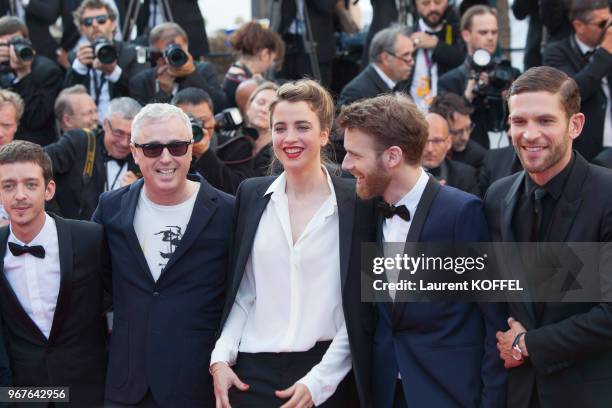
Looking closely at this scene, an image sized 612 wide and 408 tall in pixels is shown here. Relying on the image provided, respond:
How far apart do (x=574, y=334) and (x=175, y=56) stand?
4.12m

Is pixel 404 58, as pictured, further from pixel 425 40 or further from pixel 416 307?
pixel 416 307

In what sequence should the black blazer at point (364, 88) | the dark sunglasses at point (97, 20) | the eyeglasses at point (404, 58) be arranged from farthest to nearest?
the dark sunglasses at point (97, 20), the eyeglasses at point (404, 58), the black blazer at point (364, 88)

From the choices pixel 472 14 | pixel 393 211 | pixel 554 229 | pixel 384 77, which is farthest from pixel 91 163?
pixel 472 14

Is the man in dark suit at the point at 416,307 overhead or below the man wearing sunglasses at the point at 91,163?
below

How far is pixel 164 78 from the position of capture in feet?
21.9

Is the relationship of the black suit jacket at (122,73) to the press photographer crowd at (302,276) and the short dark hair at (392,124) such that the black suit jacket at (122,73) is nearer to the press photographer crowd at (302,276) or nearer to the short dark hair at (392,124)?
the press photographer crowd at (302,276)

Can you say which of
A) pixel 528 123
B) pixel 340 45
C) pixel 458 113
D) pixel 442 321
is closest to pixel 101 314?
pixel 442 321

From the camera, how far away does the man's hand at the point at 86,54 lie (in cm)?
684

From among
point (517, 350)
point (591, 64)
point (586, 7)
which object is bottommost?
point (517, 350)

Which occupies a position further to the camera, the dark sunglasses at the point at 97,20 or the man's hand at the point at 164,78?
the dark sunglasses at the point at 97,20

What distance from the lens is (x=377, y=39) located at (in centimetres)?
661

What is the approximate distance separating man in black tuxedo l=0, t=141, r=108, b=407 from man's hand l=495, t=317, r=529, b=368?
172 cm

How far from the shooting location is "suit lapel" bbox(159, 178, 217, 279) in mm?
3795

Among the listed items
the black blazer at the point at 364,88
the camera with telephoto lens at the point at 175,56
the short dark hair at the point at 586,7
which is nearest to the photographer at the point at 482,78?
the black blazer at the point at 364,88
